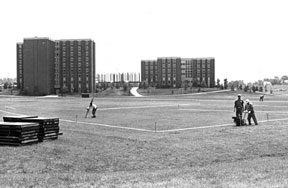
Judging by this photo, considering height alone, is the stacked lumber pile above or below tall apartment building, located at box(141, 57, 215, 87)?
below

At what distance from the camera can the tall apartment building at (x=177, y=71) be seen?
147625 millimetres

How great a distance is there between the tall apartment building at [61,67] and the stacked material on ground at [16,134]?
9958cm

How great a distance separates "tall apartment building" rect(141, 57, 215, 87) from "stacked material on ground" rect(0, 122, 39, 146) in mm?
130296

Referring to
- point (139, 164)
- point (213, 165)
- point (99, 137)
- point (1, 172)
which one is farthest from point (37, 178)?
point (99, 137)

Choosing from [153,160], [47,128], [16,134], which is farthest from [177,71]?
[153,160]

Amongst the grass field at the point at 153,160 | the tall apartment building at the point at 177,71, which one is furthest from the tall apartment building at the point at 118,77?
the grass field at the point at 153,160

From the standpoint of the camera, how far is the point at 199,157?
484 inches

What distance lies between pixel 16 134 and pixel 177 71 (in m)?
135

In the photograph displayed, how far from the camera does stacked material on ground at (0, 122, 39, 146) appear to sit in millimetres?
13914

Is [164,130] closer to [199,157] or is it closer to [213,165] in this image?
[199,157]

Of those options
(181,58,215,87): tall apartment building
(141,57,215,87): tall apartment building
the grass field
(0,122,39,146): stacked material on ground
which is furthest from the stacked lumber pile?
(181,58,215,87): tall apartment building

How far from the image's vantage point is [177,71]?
5817 inches

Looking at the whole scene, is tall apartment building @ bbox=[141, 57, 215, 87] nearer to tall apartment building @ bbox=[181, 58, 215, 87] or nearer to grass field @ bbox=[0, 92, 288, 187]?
tall apartment building @ bbox=[181, 58, 215, 87]

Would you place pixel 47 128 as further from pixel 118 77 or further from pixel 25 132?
pixel 118 77
